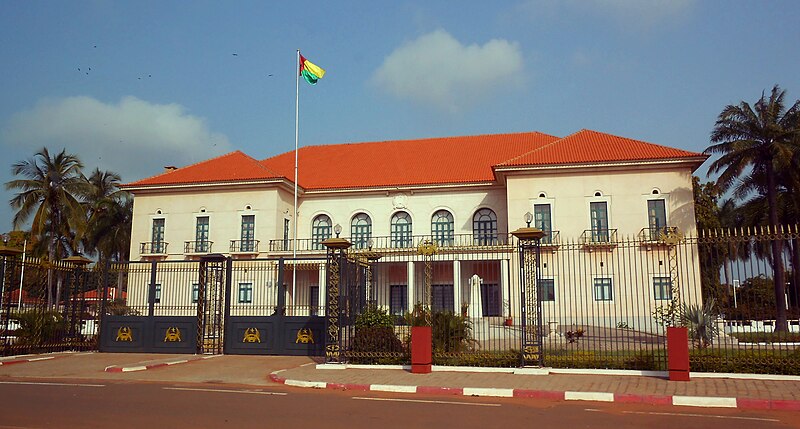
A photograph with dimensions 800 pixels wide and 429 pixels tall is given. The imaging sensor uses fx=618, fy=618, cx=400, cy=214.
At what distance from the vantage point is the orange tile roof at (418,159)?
100 feet

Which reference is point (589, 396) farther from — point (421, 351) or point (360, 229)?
point (360, 229)

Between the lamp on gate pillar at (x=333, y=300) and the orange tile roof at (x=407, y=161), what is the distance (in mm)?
20417

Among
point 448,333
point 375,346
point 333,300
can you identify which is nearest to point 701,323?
point 448,333

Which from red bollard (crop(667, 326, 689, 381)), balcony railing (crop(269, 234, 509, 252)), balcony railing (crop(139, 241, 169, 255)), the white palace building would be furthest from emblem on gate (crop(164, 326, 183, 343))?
balcony railing (crop(139, 241, 169, 255))

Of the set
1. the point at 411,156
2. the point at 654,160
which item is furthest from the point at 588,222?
the point at 411,156

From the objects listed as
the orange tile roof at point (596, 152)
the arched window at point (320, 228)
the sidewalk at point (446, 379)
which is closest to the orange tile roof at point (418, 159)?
the orange tile roof at point (596, 152)

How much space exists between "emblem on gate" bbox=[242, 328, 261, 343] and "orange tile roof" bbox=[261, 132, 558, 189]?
1878 centimetres

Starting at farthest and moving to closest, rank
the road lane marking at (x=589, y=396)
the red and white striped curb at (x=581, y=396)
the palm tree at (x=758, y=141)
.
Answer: the palm tree at (x=758, y=141), the road lane marking at (x=589, y=396), the red and white striped curb at (x=581, y=396)

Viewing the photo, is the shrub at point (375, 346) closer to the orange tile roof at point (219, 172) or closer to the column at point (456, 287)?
the column at point (456, 287)

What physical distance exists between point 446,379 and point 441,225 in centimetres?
2301

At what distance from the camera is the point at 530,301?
12195mm

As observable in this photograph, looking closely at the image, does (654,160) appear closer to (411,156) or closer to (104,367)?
(411,156)

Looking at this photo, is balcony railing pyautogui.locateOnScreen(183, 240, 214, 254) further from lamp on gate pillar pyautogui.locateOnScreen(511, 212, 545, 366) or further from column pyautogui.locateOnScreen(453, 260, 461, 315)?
lamp on gate pillar pyautogui.locateOnScreen(511, 212, 545, 366)

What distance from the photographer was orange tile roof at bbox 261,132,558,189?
34.7 metres
